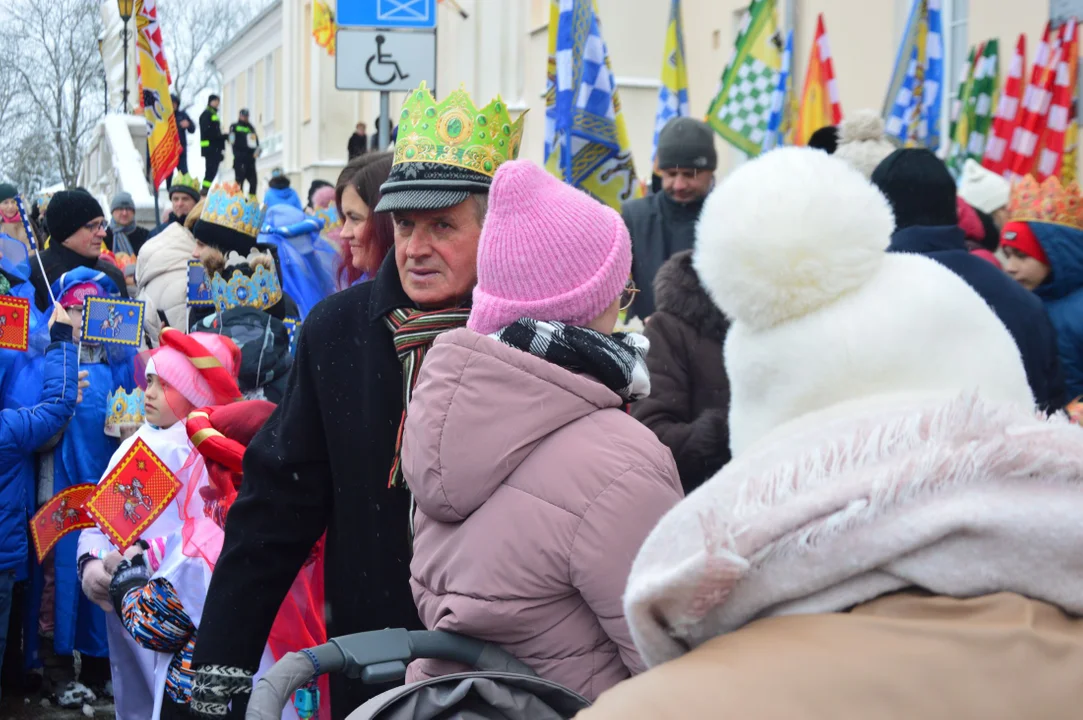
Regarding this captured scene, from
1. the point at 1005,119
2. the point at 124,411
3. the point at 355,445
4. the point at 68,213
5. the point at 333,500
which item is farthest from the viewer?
the point at 1005,119

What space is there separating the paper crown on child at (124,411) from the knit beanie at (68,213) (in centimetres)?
209

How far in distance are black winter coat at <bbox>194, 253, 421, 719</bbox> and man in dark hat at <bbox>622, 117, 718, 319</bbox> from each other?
2.79 m

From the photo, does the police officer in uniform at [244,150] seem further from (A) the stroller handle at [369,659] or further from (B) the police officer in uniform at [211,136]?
(A) the stroller handle at [369,659]

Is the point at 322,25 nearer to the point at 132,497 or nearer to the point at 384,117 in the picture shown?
the point at 384,117

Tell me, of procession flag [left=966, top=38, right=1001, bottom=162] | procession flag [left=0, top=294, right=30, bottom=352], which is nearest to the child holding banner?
procession flag [left=0, top=294, right=30, bottom=352]

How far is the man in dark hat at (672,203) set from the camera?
5.48m

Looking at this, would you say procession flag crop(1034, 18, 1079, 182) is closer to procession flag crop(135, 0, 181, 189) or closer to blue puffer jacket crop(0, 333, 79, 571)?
blue puffer jacket crop(0, 333, 79, 571)

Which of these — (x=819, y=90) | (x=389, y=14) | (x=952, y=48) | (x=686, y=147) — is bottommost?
(x=686, y=147)

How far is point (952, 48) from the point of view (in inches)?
414

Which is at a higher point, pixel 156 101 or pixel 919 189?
pixel 156 101

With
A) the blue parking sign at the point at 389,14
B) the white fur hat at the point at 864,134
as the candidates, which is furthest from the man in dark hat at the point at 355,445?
the blue parking sign at the point at 389,14

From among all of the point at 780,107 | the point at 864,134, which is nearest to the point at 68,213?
the point at 780,107

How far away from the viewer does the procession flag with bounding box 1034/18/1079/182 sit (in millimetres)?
8008

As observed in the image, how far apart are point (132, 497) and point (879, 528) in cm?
370
